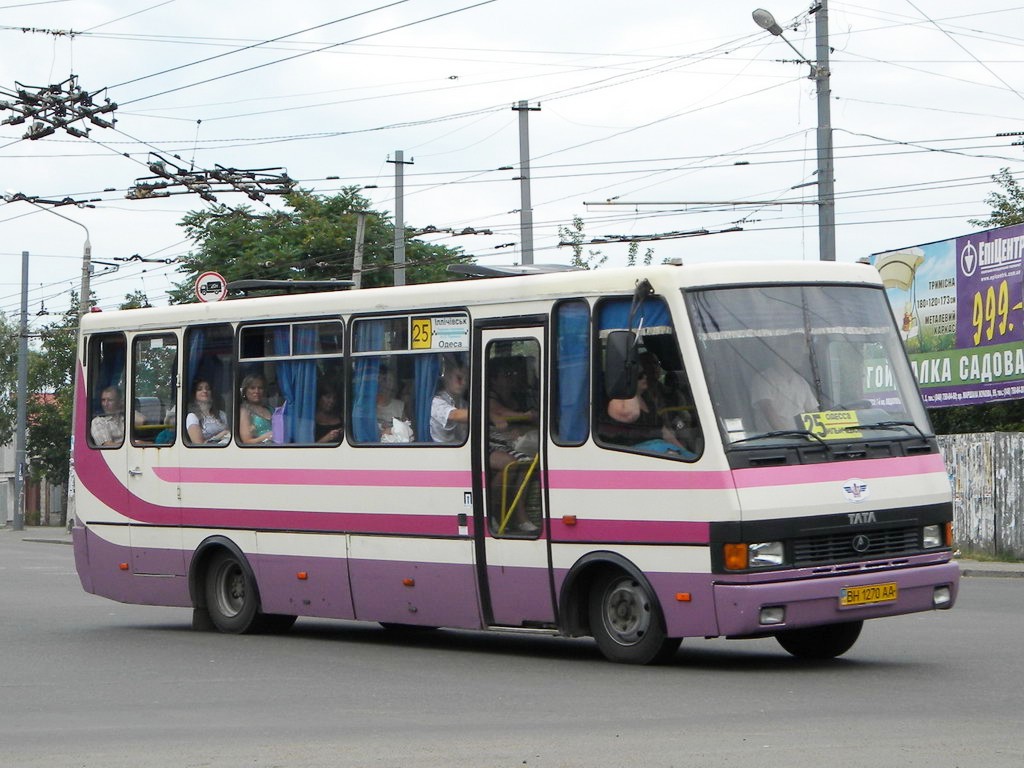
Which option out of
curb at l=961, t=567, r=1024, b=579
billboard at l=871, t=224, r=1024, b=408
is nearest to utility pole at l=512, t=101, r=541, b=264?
billboard at l=871, t=224, r=1024, b=408

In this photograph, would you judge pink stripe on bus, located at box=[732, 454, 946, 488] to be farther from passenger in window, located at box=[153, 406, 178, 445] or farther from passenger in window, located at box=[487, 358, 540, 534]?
passenger in window, located at box=[153, 406, 178, 445]

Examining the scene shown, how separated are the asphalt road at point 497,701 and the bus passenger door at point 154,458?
0.79m

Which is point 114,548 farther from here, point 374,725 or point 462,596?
point 374,725

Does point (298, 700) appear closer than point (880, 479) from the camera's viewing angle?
Yes

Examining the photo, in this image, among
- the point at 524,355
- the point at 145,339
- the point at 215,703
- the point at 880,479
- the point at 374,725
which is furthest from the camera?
the point at 145,339

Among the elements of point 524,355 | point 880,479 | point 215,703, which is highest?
point 524,355

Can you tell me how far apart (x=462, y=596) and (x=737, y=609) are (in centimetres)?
281

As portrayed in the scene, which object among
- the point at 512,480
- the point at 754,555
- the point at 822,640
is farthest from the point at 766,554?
the point at 512,480

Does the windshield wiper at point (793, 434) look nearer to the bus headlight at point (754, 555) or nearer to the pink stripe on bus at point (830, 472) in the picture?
the pink stripe on bus at point (830, 472)

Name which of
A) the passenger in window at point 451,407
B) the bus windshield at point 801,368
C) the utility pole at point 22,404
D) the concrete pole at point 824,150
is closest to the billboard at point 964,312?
the concrete pole at point 824,150

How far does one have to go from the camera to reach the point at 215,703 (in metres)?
11.5

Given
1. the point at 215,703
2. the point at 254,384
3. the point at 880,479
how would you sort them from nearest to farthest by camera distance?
the point at 215,703 < the point at 880,479 < the point at 254,384

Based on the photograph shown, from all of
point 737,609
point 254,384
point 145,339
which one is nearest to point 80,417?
point 145,339

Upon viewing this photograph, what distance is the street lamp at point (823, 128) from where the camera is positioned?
2597cm
